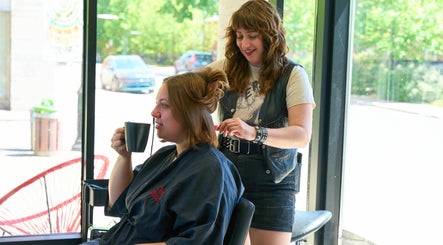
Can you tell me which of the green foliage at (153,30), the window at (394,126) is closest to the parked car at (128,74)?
the green foliage at (153,30)

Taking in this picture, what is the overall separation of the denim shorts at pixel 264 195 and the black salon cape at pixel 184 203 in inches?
14.5

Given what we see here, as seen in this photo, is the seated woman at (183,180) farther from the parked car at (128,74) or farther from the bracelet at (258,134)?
the parked car at (128,74)

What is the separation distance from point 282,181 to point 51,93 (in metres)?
1.69

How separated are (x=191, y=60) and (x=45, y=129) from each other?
0.93 meters

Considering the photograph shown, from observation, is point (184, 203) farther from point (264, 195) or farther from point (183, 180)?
point (264, 195)

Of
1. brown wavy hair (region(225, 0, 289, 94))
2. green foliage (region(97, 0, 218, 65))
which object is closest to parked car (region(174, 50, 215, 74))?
green foliage (region(97, 0, 218, 65))

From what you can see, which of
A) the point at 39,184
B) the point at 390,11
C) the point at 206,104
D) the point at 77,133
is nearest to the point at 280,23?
the point at 206,104

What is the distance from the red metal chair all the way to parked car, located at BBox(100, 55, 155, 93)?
0.43 meters

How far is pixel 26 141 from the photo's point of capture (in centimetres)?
350

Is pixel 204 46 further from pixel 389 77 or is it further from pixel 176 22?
pixel 389 77

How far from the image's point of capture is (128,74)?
363 centimetres


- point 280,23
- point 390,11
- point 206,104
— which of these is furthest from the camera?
point 390,11

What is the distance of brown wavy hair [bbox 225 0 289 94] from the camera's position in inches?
91.5

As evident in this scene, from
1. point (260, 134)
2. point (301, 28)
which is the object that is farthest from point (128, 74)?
point (260, 134)
